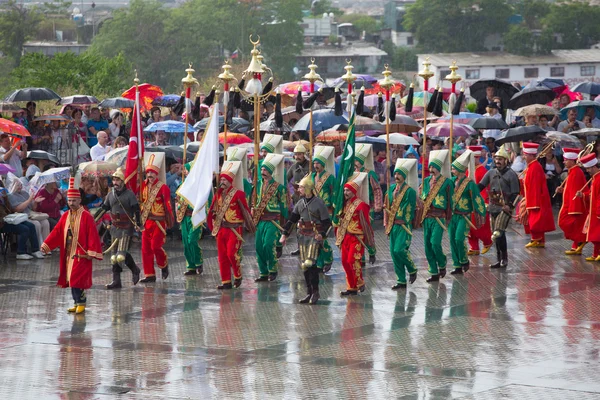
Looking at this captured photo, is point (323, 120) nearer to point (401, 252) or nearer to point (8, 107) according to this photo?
point (8, 107)

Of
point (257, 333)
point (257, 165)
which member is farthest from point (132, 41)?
point (257, 333)

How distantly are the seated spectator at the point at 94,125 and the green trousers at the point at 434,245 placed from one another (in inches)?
412

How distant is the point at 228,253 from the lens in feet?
56.1

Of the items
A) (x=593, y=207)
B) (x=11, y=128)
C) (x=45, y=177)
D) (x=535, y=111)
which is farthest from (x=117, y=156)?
(x=535, y=111)

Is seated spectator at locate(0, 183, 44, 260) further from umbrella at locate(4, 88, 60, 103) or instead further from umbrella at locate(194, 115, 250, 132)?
umbrella at locate(4, 88, 60, 103)

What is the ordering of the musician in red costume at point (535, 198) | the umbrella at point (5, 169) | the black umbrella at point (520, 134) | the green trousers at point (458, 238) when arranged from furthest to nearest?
the black umbrella at point (520, 134) < the musician in red costume at point (535, 198) < the umbrella at point (5, 169) < the green trousers at point (458, 238)

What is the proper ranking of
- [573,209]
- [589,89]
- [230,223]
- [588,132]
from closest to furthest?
[230,223], [573,209], [588,132], [589,89]

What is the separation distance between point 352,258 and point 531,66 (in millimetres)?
59491

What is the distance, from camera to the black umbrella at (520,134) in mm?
23766

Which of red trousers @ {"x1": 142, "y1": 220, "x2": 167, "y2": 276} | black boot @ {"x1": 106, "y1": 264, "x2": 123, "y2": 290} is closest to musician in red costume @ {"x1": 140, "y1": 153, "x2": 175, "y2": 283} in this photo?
red trousers @ {"x1": 142, "y1": 220, "x2": 167, "y2": 276}

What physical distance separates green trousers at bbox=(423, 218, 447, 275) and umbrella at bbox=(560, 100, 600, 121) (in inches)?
401

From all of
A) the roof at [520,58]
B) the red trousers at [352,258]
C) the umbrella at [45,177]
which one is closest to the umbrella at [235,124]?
the umbrella at [45,177]

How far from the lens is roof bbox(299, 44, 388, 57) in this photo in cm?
8938

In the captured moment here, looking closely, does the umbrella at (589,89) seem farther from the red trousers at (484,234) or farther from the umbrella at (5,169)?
the umbrella at (5,169)
